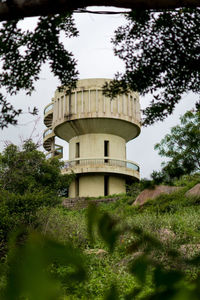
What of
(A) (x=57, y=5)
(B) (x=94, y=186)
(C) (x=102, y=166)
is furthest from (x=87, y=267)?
(B) (x=94, y=186)

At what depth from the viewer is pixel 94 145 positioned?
26766mm

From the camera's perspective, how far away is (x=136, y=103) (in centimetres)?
2748

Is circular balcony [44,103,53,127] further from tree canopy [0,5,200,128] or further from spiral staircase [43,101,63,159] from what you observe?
tree canopy [0,5,200,128]

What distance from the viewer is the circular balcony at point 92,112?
2539cm

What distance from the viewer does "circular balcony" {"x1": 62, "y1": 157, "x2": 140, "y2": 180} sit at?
2525cm

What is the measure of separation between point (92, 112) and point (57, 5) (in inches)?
932

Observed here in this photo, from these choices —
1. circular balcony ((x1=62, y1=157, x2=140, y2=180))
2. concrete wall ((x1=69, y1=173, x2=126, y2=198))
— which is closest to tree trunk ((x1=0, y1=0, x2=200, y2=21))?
circular balcony ((x1=62, y1=157, x2=140, y2=180))

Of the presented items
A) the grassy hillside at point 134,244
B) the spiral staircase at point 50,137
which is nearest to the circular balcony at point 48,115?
the spiral staircase at point 50,137

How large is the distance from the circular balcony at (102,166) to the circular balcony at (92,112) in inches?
89.3

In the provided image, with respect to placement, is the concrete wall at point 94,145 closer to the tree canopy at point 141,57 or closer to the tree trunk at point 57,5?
the tree canopy at point 141,57

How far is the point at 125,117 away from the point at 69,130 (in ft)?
14.6

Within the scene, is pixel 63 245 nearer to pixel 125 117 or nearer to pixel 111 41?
pixel 111 41

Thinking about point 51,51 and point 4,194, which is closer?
point 51,51

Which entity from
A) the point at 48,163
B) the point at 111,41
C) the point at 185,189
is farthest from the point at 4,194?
the point at 48,163
